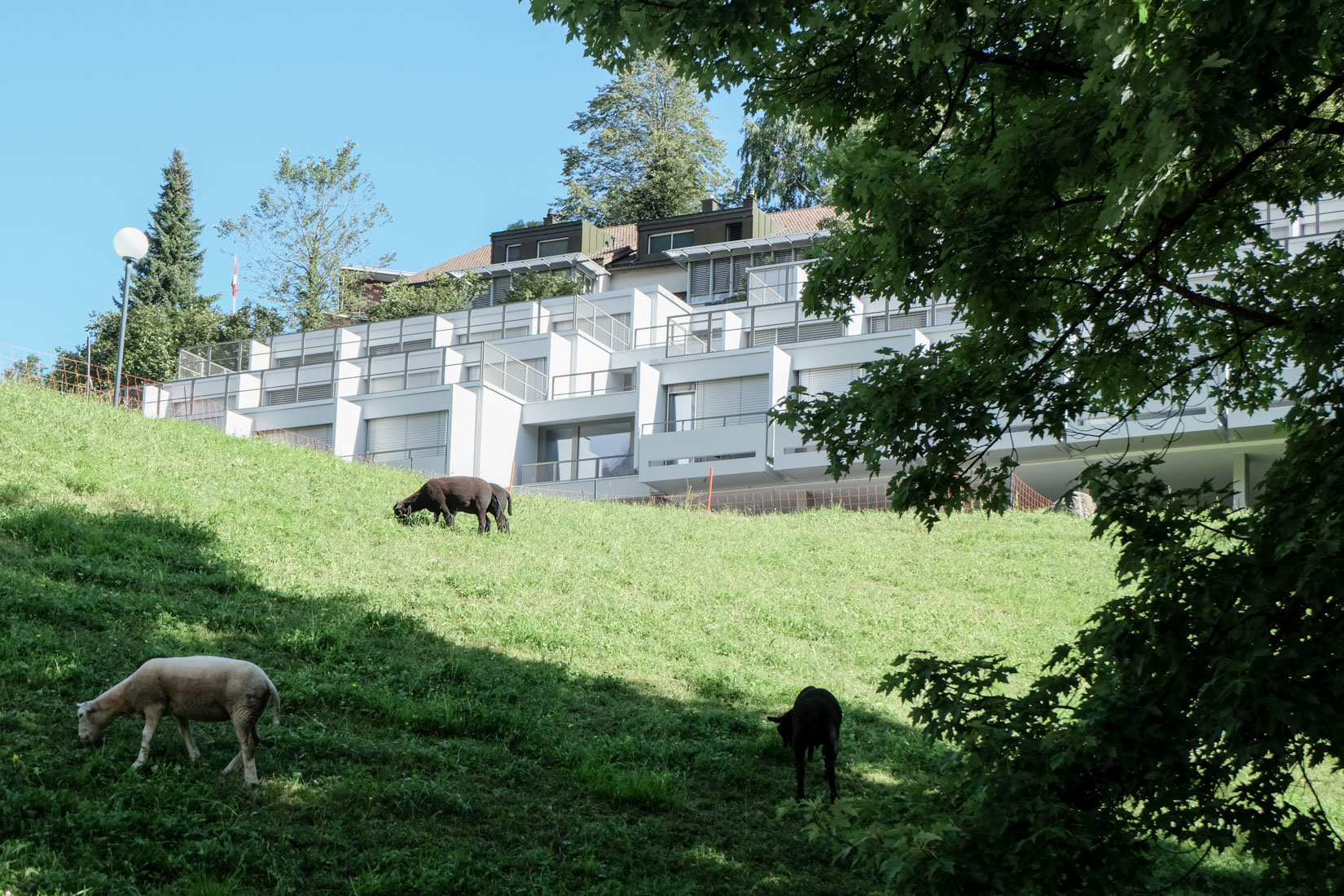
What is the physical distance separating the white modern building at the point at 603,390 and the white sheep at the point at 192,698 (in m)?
25.9

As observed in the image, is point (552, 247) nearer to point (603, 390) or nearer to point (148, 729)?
point (603, 390)

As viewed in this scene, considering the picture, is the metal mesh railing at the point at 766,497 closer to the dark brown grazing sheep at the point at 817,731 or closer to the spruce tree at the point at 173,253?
the dark brown grazing sheep at the point at 817,731

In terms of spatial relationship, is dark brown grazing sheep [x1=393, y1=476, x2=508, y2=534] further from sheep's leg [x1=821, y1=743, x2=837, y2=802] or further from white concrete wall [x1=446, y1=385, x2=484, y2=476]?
white concrete wall [x1=446, y1=385, x2=484, y2=476]

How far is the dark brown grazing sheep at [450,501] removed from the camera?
755 inches

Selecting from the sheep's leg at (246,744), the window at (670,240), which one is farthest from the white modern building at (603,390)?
the sheep's leg at (246,744)

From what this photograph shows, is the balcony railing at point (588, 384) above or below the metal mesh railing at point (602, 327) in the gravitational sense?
below

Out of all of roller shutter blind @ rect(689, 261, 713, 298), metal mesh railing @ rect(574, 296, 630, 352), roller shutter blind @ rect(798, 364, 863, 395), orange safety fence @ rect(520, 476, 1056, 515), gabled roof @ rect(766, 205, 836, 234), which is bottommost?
orange safety fence @ rect(520, 476, 1056, 515)

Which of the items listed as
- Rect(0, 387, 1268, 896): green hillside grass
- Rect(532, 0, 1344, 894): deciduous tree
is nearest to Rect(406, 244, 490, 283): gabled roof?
Rect(0, 387, 1268, 896): green hillside grass

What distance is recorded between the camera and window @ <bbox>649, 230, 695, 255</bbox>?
5538 centimetres

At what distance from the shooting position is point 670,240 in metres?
55.8

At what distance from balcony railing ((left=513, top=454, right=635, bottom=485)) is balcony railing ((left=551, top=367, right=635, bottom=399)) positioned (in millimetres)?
2324

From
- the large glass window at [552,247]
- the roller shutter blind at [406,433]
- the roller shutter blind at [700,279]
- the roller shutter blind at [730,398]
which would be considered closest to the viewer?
the roller shutter blind at [730,398]

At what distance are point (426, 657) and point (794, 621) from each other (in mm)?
5899

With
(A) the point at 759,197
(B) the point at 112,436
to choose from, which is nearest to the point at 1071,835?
(B) the point at 112,436
